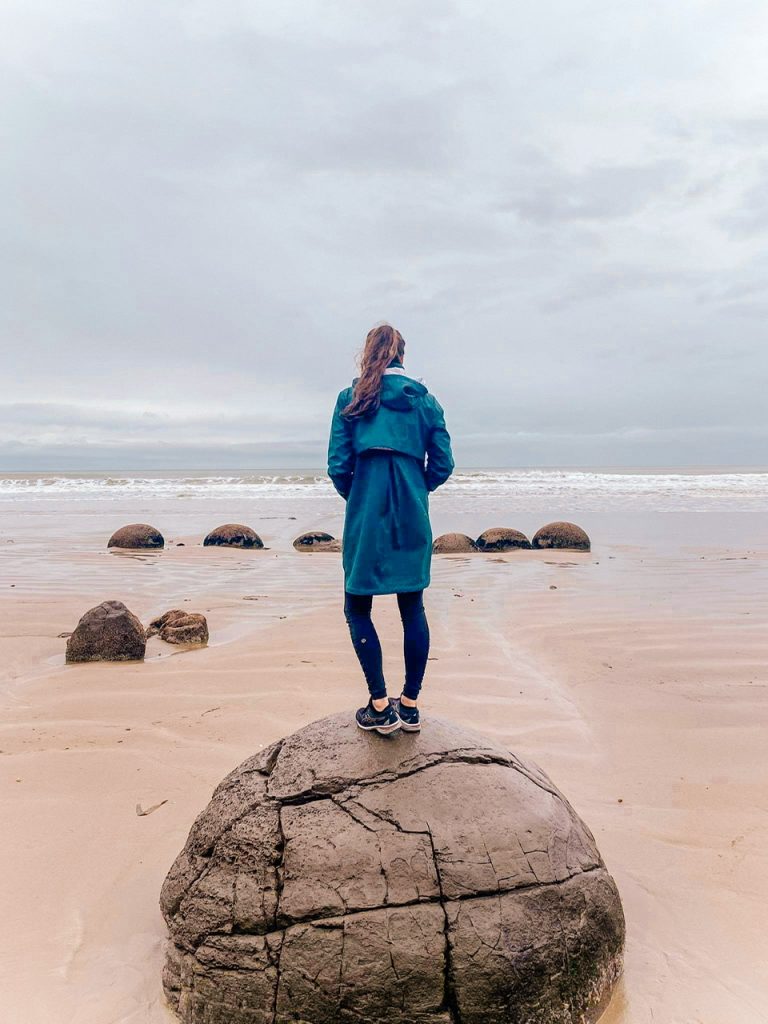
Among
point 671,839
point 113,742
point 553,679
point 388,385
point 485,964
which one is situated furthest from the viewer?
point 553,679

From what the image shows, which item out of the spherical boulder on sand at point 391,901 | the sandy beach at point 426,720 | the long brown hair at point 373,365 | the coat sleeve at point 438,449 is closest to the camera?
the spherical boulder on sand at point 391,901

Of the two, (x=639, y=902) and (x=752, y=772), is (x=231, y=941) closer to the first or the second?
(x=639, y=902)

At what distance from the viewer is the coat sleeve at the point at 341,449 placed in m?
3.33

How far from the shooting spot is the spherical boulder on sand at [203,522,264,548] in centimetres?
1680

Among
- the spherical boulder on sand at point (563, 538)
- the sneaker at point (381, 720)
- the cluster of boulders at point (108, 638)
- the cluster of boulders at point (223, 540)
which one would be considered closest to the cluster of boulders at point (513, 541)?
the spherical boulder on sand at point (563, 538)

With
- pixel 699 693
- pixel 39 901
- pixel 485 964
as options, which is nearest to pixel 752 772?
pixel 699 693

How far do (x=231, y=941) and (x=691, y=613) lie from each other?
7.66m

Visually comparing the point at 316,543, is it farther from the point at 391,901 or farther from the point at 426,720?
the point at 391,901

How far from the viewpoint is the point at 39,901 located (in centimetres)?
339

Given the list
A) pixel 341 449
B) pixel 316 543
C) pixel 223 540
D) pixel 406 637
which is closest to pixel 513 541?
pixel 316 543

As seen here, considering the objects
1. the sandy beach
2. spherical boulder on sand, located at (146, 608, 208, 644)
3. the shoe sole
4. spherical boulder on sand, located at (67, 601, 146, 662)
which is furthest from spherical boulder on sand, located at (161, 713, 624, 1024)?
spherical boulder on sand, located at (146, 608, 208, 644)

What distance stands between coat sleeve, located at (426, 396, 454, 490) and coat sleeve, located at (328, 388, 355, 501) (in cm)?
38

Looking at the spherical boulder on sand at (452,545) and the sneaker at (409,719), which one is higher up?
the sneaker at (409,719)

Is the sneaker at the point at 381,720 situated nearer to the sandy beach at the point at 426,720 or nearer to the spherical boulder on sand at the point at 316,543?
the sandy beach at the point at 426,720
